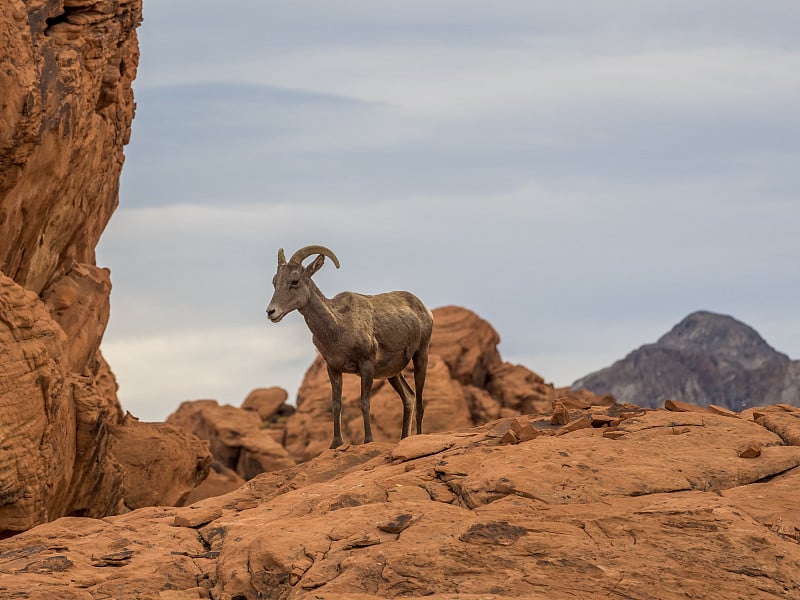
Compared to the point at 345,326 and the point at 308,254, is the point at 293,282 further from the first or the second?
the point at 345,326

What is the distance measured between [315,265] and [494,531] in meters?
7.58

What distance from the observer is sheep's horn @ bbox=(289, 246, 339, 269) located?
696 inches

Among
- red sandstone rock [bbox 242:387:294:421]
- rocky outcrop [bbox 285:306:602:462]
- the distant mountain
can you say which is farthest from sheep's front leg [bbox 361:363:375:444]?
the distant mountain

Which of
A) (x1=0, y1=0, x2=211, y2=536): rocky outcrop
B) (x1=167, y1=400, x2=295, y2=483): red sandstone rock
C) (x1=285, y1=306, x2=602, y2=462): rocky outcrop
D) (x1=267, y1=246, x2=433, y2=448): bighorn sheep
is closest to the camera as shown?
(x1=267, y1=246, x2=433, y2=448): bighorn sheep

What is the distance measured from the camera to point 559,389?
61.6 m

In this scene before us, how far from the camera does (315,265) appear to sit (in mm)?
17906

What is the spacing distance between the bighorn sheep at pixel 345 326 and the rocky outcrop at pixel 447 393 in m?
30.7

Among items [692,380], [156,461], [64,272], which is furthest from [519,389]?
[692,380]

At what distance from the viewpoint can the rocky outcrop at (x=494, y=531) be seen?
10633 millimetres

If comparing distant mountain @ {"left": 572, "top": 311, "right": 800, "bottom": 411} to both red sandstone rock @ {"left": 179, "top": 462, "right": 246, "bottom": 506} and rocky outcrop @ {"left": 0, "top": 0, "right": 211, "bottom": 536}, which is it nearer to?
red sandstone rock @ {"left": 179, "top": 462, "right": 246, "bottom": 506}

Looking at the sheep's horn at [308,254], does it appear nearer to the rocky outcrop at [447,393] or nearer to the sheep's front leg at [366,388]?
the sheep's front leg at [366,388]

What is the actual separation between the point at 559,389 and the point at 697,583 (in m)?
51.6

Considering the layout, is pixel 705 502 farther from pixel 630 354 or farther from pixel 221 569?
pixel 630 354

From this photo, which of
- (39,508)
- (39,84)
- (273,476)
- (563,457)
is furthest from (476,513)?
(39,84)
